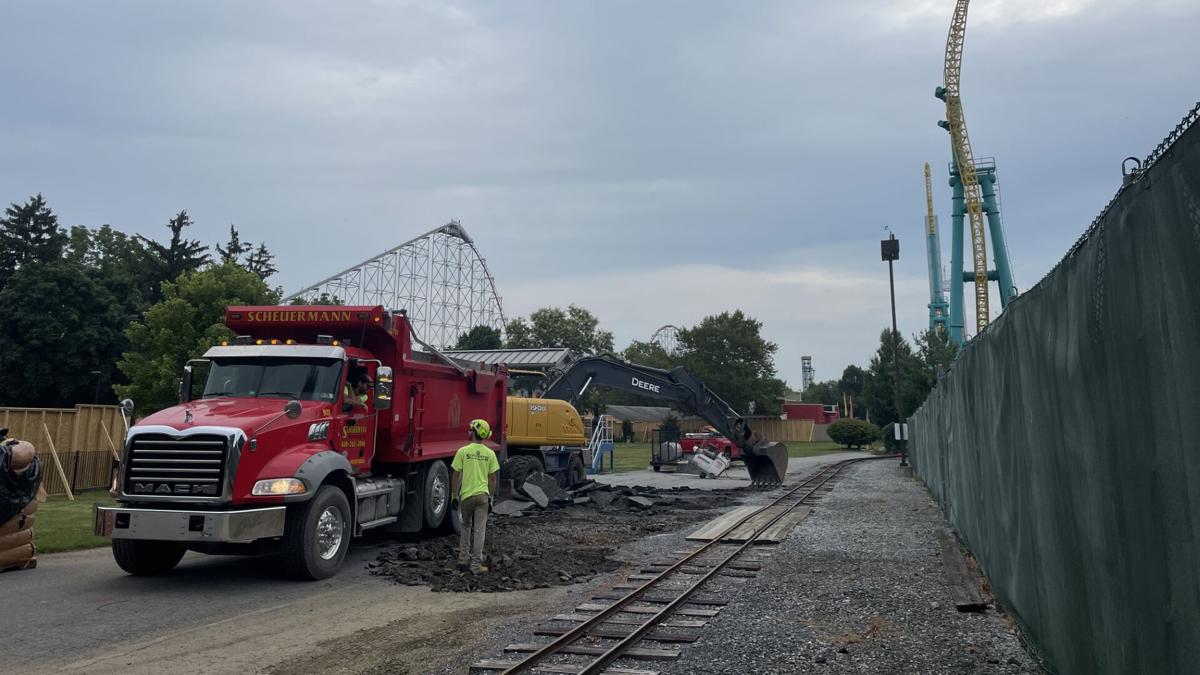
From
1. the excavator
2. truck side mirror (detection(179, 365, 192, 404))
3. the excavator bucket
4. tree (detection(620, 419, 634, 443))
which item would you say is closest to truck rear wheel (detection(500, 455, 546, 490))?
the excavator

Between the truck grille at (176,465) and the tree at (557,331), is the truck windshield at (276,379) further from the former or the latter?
the tree at (557,331)

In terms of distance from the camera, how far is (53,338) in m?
39.0

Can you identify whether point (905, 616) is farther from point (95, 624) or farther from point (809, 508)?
point (809, 508)

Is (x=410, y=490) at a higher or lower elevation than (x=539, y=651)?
higher

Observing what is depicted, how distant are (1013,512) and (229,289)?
24.4 m

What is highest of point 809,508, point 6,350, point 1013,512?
point 6,350

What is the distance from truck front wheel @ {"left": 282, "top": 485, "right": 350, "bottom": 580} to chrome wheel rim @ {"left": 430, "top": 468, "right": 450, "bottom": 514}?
256 cm

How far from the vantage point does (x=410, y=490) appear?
1265cm

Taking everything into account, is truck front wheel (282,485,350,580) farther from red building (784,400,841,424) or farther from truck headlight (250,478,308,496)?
red building (784,400,841,424)

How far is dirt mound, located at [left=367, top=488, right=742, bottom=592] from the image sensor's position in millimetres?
10195

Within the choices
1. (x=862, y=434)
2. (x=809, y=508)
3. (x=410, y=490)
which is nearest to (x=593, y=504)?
(x=809, y=508)

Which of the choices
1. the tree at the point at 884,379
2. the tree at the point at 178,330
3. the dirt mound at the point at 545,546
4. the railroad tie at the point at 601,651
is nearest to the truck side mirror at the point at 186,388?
the dirt mound at the point at 545,546

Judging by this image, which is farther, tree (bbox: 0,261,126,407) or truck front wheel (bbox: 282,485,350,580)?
tree (bbox: 0,261,126,407)

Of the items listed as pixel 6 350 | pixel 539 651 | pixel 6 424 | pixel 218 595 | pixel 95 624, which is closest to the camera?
pixel 539 651
